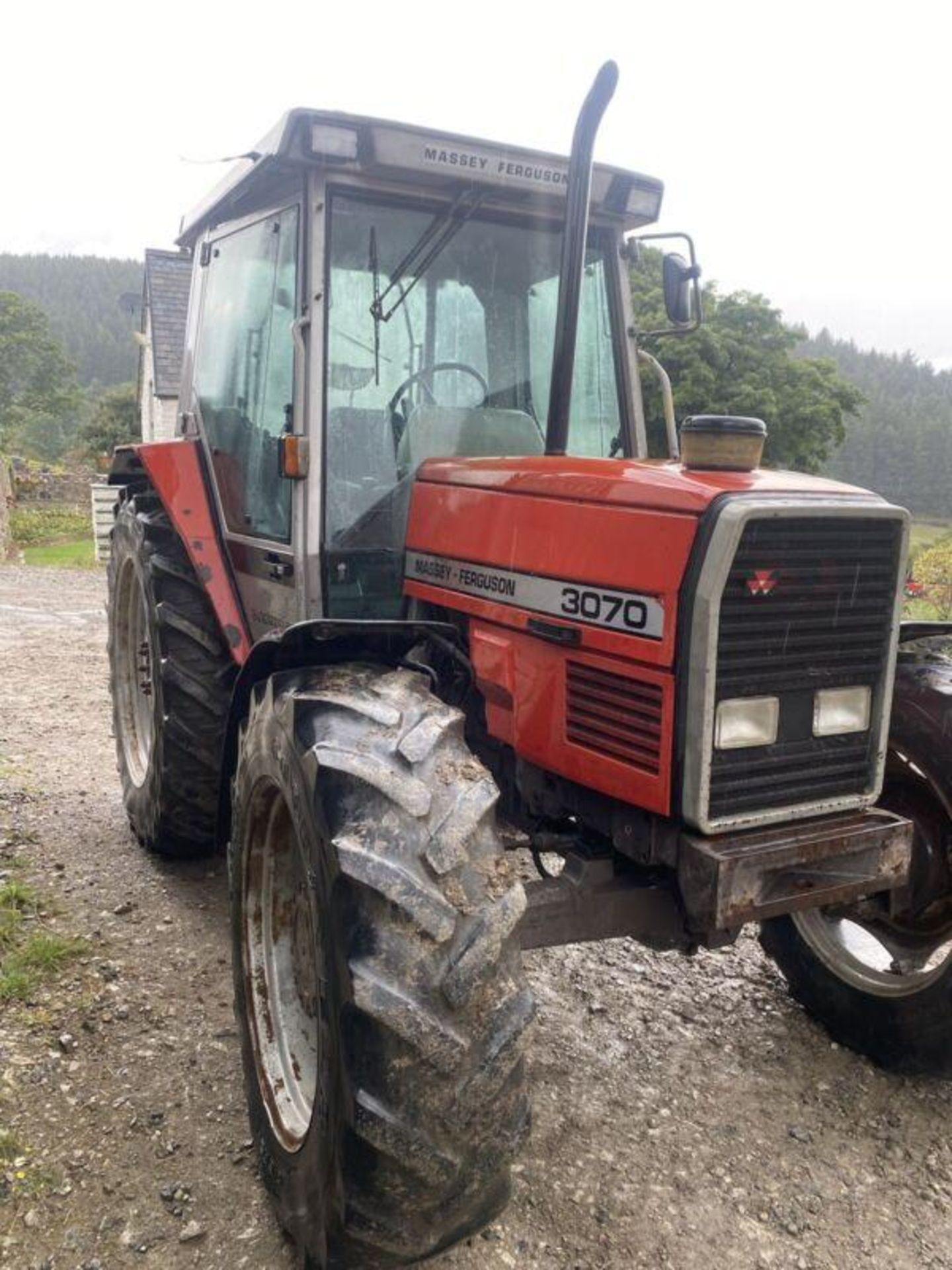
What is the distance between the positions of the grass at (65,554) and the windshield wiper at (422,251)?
1436 cm

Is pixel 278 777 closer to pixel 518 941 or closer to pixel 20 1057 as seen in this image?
pixel 518 941

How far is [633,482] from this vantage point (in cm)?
235

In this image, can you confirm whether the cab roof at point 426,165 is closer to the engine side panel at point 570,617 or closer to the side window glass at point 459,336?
the side window glass at point 459,336

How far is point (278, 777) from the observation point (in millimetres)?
2334

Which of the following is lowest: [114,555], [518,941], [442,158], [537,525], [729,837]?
[518,941]

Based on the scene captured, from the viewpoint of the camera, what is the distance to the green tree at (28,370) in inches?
1785

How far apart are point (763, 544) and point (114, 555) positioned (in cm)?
323

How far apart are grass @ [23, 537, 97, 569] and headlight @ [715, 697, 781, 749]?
15.4 meters

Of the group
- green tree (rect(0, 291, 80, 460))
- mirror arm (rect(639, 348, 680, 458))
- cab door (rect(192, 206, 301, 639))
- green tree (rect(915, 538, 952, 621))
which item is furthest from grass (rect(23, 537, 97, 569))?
green tree (rect(0, 291, 80, 460))

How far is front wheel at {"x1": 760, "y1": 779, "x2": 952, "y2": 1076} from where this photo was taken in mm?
2924

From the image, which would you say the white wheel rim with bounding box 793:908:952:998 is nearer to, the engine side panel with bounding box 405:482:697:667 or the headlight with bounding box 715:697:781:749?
the headlight with bounding box 715:697:781:749

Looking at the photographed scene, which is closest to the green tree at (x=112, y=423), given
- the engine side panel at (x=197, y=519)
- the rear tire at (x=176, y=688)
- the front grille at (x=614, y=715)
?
the rear tire at (x=176, y=688)

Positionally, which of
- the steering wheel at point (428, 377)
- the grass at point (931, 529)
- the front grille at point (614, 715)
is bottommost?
the grass at point (931, 529)

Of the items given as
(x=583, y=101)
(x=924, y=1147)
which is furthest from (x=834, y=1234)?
(x=583, y=101)
